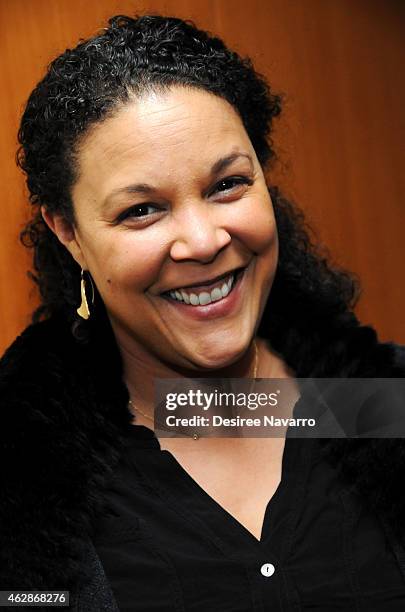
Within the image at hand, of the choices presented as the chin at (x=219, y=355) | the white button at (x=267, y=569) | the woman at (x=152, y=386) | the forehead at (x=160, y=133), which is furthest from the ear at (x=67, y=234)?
the white button at (x=267, y=569)

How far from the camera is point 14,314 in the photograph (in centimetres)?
140

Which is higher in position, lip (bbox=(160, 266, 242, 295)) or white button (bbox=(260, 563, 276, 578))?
lip (bbox=(160, 266, 242, 295))

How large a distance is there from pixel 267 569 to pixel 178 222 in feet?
1.40

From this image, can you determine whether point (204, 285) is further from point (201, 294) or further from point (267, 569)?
point (267, 569)

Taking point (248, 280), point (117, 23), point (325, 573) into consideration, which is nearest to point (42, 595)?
point (325, 573)

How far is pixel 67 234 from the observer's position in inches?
46.1

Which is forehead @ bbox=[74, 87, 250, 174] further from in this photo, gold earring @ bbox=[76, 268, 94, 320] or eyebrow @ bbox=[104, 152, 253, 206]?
Answer: gold earring @ bbox=[76, 268, 94, 320]

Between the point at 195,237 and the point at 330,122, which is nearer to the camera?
the point at 195,237

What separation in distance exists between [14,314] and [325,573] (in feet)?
2.12

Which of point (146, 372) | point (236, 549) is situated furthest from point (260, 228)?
point (236, 549)

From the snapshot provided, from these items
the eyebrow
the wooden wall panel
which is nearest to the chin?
the eyebrow

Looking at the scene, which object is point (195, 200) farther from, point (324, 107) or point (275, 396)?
point (324, 107)

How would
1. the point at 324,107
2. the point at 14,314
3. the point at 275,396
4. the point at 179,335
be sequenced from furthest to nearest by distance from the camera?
1. the point at 324,107
2. the point at 14,314
3. the point at 275,396
4. the point at 179,335

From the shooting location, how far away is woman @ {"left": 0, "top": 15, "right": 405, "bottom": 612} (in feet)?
3.40
